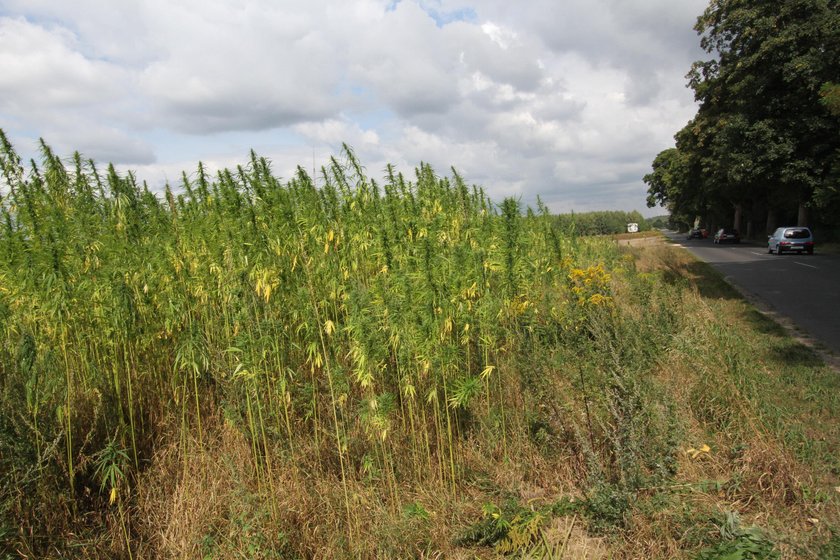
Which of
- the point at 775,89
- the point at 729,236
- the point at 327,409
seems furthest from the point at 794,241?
the point at 327,409

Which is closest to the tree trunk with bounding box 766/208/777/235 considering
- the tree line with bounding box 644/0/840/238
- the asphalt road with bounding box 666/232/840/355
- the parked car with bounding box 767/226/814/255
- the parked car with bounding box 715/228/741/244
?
the parked car with bounding box 715/228/741/244

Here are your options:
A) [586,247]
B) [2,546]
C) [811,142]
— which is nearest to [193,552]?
[2,546]

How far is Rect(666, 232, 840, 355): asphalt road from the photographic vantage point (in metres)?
8.16

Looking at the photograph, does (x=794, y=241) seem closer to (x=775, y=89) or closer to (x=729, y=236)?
(x=775, y=89)

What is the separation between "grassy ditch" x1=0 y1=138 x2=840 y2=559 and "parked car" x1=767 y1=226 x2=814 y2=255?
21.8 metres

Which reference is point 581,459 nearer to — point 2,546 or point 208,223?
point 208,223

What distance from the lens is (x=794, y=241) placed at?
74.7 ft

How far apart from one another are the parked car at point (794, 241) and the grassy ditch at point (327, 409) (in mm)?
21753

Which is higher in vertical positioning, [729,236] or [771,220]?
[771,220]

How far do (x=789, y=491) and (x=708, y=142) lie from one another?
2815 cm

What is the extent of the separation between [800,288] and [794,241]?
513 inches

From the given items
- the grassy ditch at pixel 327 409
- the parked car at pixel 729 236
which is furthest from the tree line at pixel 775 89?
the grassy ditch at pixel 327 409

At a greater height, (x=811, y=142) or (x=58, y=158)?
(x=811, y=142)

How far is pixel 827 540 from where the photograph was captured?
2.78 metres
